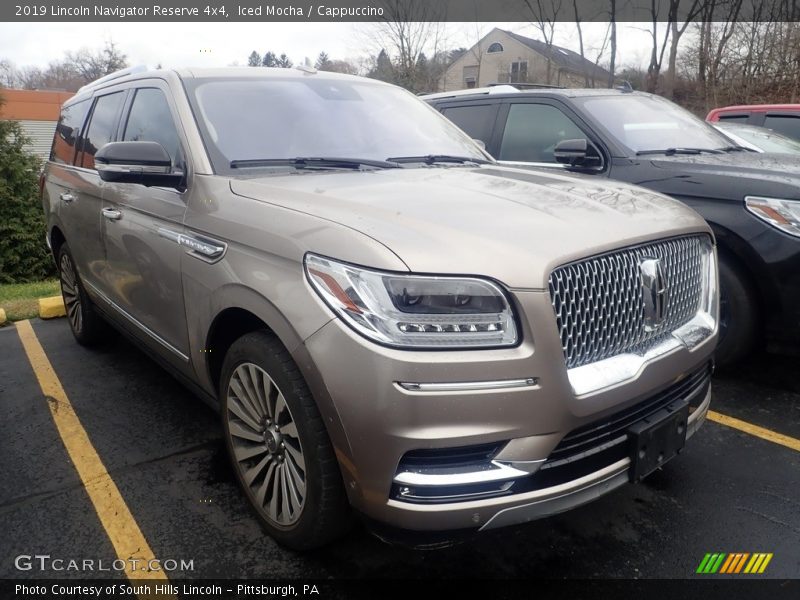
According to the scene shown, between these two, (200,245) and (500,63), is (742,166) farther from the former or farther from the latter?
(500,63)

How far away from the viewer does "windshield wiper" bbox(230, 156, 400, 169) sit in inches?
106

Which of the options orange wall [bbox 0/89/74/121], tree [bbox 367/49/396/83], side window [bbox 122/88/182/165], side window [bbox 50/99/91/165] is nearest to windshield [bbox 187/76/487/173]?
side window [bbox 122/88/182/165]

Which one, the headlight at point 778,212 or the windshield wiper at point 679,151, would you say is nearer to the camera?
the headlight at point 778,212

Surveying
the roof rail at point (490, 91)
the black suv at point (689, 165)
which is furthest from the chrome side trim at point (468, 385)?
the roof rail at point (490, 91)

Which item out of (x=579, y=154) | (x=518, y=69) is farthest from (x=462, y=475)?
(x=518, y=69)

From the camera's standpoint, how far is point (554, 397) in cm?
176

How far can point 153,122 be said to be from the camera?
10.3 ft

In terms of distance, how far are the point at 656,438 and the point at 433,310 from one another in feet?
3.09

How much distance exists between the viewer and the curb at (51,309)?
19.2ft

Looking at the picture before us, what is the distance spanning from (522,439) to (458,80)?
160ft

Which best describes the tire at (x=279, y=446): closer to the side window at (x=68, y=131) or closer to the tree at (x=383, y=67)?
the side window at (x=68, y=131)

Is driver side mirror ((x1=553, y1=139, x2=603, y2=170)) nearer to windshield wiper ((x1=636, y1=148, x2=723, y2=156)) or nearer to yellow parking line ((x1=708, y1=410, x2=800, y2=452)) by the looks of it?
windshield wiper ((x1=636, y1=148, x2=723, y2=156))

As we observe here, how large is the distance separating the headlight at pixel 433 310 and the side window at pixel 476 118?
3.92 meters

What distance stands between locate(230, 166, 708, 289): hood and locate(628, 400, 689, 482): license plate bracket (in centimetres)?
62
